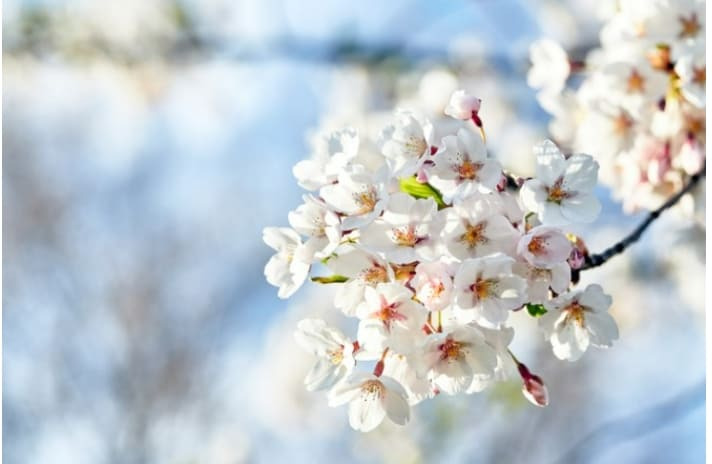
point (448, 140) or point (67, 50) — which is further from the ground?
point (448, 140)

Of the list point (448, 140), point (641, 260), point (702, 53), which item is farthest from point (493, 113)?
point (448, 140)

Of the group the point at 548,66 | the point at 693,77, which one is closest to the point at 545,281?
the point at 693,77

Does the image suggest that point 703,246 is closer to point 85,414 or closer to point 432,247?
point 432,247

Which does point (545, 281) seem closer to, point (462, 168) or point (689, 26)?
point (462, 168)

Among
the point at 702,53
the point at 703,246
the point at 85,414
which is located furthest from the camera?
the point at 85,414

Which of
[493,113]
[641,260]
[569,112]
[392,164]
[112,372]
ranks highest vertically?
[392,164]

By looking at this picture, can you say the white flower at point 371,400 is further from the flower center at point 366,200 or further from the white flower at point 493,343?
the flower center at point 366,200
